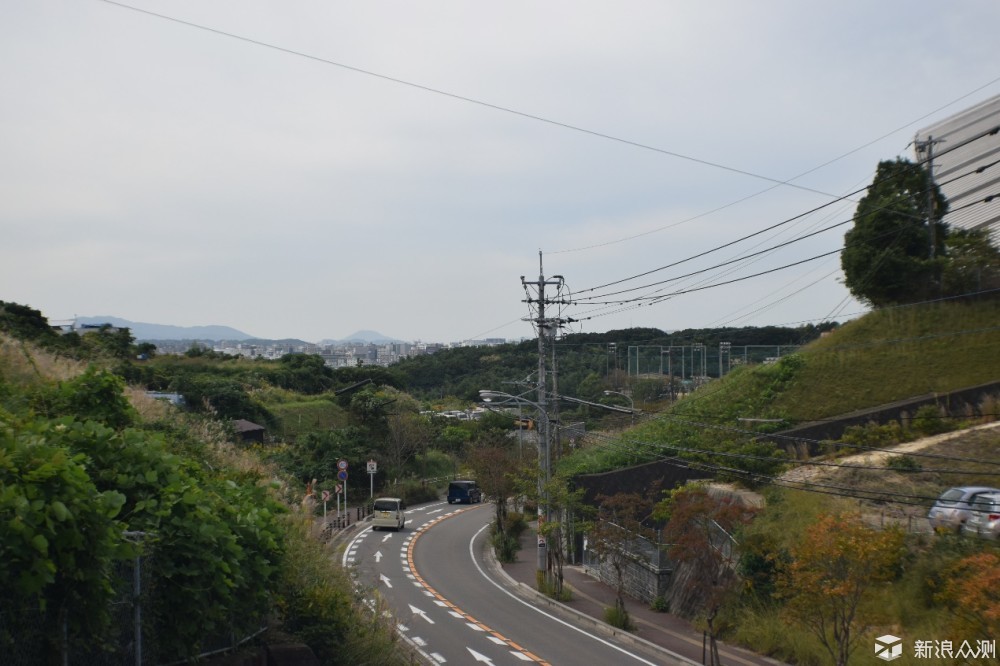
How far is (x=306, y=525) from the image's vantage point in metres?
13.2

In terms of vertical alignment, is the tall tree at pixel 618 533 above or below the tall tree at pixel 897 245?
below

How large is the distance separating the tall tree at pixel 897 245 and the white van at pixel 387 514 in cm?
2317

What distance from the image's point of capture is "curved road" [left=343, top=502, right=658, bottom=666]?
1884cm

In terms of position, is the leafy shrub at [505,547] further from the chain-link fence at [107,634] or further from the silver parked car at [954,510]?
the chain-link fence at [107,634]

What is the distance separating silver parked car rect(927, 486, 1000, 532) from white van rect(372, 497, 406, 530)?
80.7 feet

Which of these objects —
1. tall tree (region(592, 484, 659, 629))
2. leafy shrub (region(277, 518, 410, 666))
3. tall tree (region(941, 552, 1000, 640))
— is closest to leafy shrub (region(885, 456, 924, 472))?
tall tree (region(592, 484, 659, 629))

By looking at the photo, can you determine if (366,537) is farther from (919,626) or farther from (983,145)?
(983,145)

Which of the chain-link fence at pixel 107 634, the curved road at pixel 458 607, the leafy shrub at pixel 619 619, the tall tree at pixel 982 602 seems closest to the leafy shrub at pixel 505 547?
the curved road at pixel 458 607

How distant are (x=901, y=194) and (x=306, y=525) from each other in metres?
25.3

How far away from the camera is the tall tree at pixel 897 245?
30.3 m

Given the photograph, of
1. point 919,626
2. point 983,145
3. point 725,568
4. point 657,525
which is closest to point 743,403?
point 657,525

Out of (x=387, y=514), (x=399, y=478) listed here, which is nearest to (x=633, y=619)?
(x=387, y=514)

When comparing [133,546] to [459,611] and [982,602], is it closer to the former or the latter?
[982,602]

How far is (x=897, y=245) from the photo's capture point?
30.9 m
